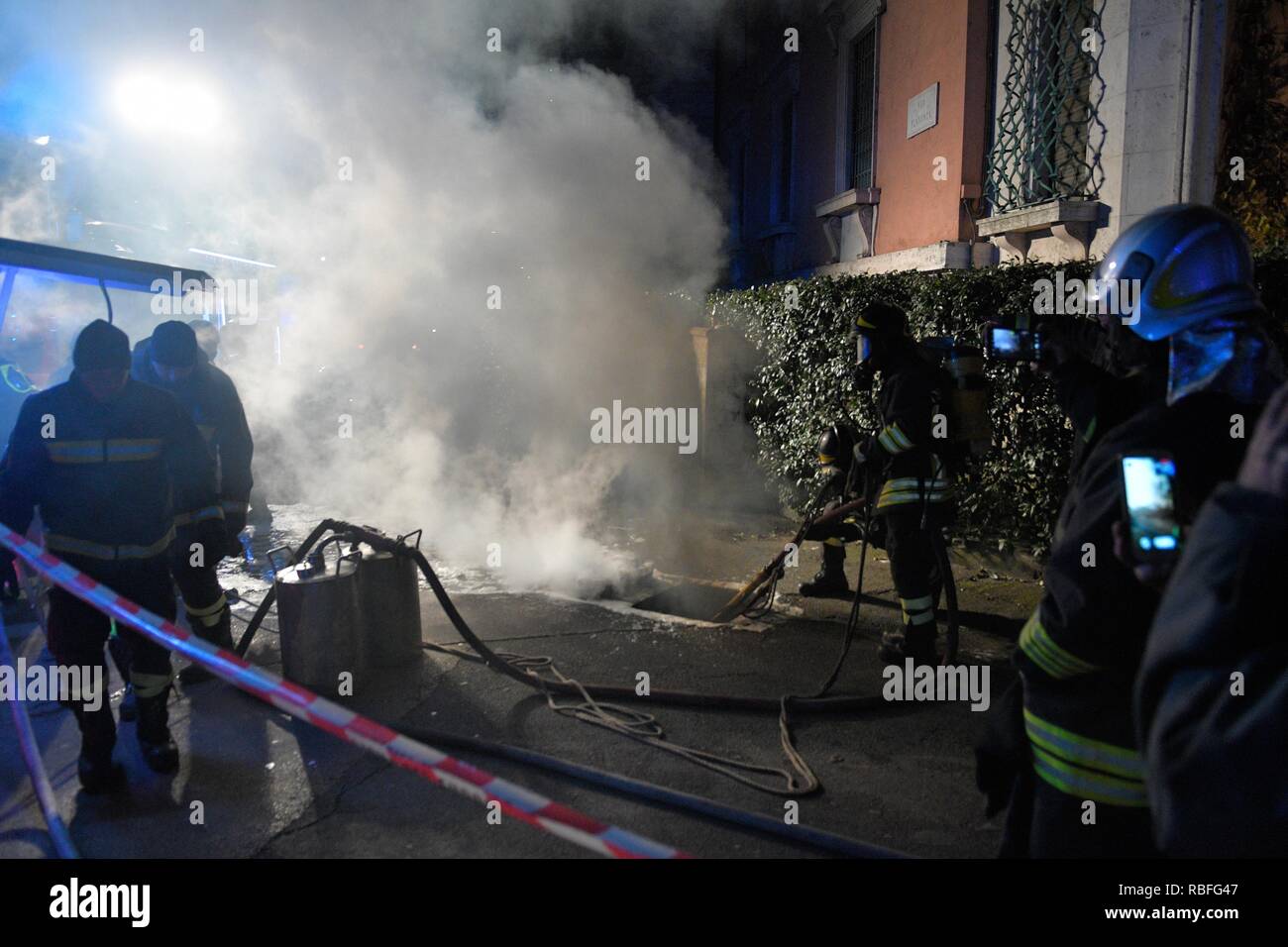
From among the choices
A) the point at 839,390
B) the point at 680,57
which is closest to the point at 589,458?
the point at 839,390

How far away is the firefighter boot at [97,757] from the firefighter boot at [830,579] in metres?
4.27

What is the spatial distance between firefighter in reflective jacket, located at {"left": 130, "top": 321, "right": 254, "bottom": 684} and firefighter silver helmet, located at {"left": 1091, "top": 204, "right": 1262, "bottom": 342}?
13.6 ft

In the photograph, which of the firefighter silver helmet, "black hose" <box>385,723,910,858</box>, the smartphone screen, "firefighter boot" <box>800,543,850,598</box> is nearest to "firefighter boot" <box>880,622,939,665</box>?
"firefighter boot" <box>800,543,850,598</box>

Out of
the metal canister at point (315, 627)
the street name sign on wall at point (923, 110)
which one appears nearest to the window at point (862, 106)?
the street name sign on wall at point (923, 110)

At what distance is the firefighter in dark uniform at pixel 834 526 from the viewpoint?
5301mm

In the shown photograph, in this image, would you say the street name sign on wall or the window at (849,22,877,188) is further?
the window at (849,22,877,188)

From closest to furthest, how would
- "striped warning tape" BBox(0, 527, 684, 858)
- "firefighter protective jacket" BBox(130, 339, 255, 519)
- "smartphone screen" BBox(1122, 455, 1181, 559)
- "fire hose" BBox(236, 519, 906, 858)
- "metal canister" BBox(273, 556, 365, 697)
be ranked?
"smartphone screen" BBox(1122, 455, 1181, 559), "striped warning tape" BBox(0, 527, 684, 858), "fire hose" BBox(236, 519, 906, 858), "metal canister" BBox(273, 556, 365, 697), "firefighter protective jacket" BBox(130, 339, 255, 519)

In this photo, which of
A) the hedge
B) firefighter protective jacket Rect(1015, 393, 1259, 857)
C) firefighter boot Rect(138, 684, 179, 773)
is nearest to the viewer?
firefighter protective jacket Rect(1015, 393, 1259, 857)

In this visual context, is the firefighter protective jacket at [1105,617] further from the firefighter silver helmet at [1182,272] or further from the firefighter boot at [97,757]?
the firefighter boot at [97,757]

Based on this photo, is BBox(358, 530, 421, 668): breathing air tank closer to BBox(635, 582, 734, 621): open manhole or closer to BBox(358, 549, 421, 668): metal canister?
BBox(358, 549, 421, 668): metal canister

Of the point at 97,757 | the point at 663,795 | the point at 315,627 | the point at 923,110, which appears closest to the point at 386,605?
the point at 315,627

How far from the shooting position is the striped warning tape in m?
1.59

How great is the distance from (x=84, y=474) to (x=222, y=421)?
1.61 m
